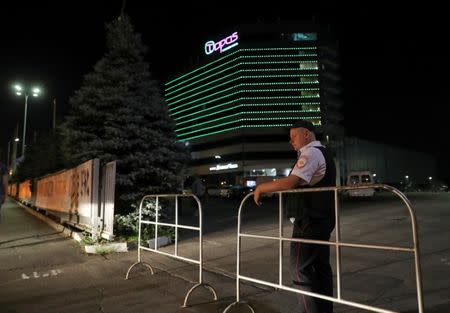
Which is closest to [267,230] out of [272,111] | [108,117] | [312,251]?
[108,117]

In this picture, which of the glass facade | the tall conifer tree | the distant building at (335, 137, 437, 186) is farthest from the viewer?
the glass facade

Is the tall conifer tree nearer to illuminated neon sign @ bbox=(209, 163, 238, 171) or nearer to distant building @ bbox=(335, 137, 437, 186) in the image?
distant building @ bbox=(335, 137, 437, 186)

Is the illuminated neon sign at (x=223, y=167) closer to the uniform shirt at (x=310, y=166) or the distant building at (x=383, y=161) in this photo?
the distant building at (x=383, y=161)

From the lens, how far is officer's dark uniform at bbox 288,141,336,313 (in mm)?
3924

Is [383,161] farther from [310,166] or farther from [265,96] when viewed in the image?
[310,166]

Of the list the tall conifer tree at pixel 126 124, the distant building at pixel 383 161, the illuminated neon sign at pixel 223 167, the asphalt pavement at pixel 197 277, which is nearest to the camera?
the asphalt pavement at pixel 197 277

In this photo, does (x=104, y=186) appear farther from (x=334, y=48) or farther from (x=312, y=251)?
(x=334, y=48)

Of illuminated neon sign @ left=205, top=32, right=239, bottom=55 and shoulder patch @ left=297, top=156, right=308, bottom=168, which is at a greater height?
illuminated neon sign @ left=205, top=32, right=239, bottom=55

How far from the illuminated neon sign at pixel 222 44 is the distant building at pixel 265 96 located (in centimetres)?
28

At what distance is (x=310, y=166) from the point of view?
3.90 m

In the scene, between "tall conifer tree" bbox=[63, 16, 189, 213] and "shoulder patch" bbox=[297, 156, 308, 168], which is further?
"tall conifer tree" bbox=[63, 16, 189, 213]

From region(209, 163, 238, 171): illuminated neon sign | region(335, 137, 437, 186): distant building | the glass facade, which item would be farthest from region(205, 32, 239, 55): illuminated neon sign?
region(335, 137, 437, 186): distant building

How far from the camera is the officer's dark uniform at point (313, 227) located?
3924 millimetres

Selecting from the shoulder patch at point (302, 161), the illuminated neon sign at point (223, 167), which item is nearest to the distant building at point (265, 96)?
the illuminated neon sign at point (223, 167)
